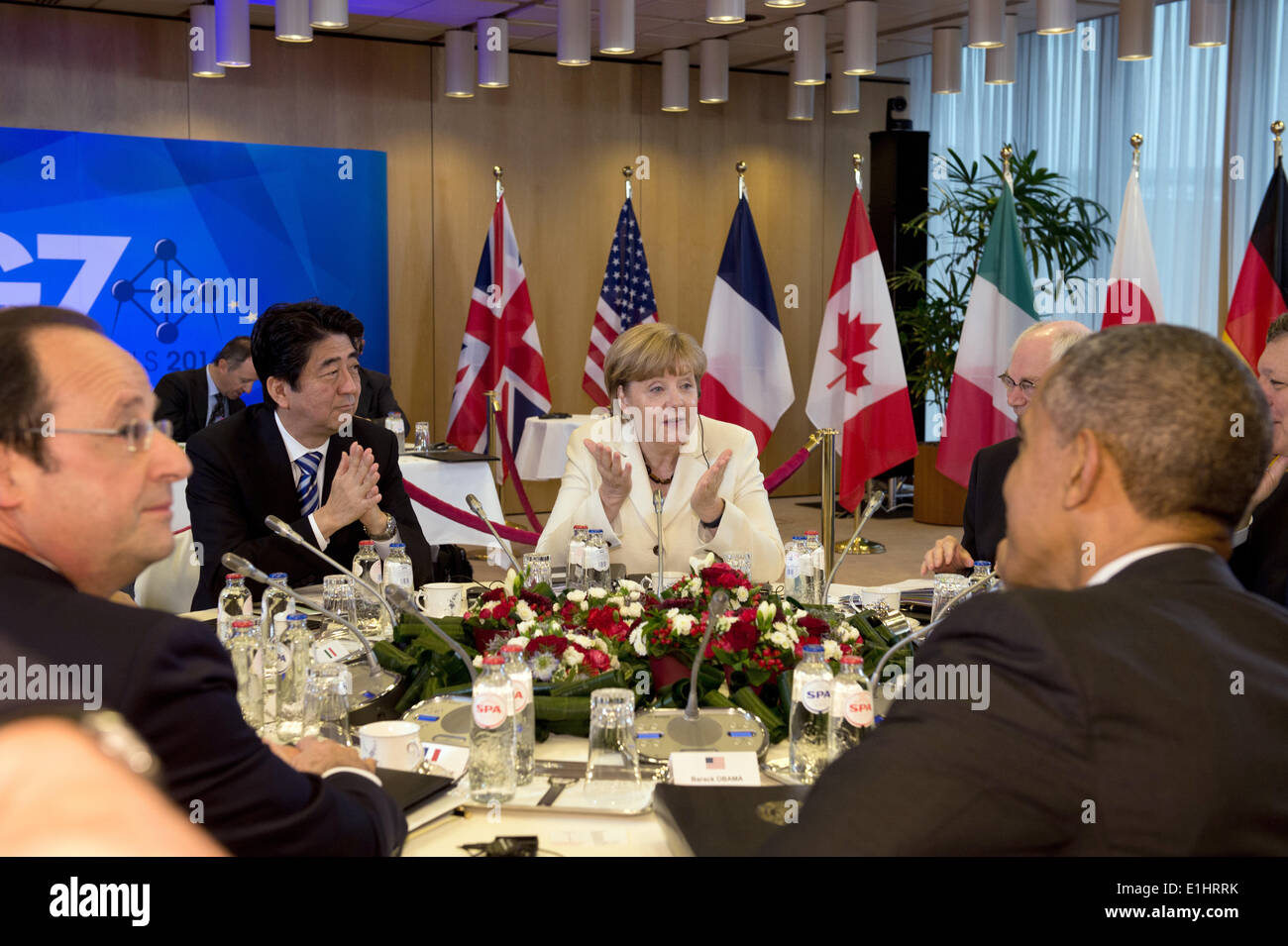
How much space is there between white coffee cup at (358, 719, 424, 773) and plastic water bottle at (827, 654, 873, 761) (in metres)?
0.65

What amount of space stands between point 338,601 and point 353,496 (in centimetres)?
69

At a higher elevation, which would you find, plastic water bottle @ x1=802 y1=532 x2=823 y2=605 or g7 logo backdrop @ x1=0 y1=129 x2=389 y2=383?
g7 logo backdrop @ x1=0 y1=129 x2=389 y2=383

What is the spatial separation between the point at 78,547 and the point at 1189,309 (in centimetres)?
855

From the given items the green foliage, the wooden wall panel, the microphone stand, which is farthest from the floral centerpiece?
the wooden wall panel

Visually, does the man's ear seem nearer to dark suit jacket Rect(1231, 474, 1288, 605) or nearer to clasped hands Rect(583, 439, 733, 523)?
dark suit jacket Rect(1231, 474, 1288, 605)

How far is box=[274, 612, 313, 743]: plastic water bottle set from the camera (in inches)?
87.3

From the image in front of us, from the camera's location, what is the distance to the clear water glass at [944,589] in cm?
276

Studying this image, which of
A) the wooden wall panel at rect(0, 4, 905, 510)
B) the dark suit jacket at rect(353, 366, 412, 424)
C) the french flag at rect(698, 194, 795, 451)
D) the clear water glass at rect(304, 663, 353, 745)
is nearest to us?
the clear water glass at rect(304, 663, 353, 745)

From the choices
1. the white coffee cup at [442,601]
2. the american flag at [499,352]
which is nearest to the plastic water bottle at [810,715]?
the white coffee cup at [442,601]

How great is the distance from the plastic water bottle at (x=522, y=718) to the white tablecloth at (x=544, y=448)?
6.00m

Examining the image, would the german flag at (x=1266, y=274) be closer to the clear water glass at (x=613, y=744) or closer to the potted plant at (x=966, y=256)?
the potted plant at (x=966, y=256)

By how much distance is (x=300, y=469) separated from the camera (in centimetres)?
360

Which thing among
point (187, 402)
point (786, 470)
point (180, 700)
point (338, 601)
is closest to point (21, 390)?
point (180, 700)
